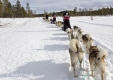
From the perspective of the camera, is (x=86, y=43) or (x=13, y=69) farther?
(x=86, y=43)

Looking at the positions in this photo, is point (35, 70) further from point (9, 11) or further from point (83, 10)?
point (83, 10)

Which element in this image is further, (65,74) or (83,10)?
(83,10)

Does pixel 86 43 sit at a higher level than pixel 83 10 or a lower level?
lower

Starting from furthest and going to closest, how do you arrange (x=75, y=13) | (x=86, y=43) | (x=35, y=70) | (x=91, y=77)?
(x=75, y=13)
(x=86, y=43)
(x=35, y=70)
(x=91, y=77)

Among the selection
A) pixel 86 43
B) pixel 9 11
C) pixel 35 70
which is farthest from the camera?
pixel 9 11

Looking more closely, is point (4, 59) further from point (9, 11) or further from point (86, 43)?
point (9, 11)

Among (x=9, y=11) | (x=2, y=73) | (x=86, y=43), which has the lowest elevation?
(x=2, y=73)

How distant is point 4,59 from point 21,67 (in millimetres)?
1379

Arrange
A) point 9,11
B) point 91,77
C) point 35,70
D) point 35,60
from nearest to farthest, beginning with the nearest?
point 91,77 → point 35,70 → point 35,60 → point 9,11

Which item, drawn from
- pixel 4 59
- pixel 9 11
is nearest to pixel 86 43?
pixel 4 59

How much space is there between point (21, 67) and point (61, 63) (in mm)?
1440

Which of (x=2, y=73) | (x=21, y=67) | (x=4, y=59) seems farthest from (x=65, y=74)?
(x=4, y=59)

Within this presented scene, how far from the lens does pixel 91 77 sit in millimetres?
4172

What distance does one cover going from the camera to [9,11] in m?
67.9
